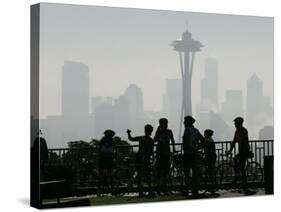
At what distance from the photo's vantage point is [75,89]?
44.0ft

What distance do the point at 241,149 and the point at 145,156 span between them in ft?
6.10

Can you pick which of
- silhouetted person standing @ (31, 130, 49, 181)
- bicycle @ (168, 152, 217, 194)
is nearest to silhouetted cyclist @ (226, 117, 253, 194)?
bicycle @ (168, 152, 217, 194)

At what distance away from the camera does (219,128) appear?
48.2 ft

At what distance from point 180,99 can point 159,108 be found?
431 mm

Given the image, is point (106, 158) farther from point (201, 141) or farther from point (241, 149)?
point (241, 149)

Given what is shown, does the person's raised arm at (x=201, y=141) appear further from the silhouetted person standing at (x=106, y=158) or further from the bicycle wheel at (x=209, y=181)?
the silhouetted person standing at (x=106, y=158)

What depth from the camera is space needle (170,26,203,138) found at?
46.9 ft

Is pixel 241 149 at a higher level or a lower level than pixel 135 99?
lower

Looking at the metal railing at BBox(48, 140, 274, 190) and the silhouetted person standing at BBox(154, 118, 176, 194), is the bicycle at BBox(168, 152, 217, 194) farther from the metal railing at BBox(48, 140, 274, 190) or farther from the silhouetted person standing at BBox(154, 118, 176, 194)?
the metal railing at BBox(48, 140, 274, 190)

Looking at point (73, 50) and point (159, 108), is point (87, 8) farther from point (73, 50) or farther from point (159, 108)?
point (159, 108)

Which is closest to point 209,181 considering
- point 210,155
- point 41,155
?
point 210,155

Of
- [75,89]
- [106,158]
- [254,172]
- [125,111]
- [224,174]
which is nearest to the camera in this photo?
[75,89]

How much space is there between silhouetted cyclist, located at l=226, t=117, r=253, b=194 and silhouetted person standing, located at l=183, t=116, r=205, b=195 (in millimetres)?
697

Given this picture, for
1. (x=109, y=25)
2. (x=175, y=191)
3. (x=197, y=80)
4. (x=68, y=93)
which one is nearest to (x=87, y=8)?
(x=109, y=25)
